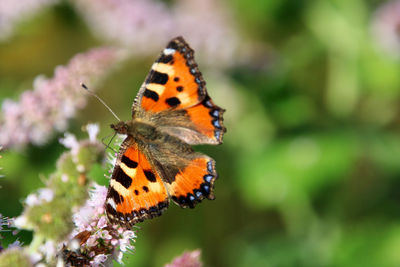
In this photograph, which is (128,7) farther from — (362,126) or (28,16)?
(362,126)

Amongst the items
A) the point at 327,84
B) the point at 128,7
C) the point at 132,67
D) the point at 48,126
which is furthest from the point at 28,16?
the point at 327,84

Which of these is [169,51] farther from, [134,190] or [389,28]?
[389,28]

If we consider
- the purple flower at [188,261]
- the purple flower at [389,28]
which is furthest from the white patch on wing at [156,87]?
the purple flower at [389,28]

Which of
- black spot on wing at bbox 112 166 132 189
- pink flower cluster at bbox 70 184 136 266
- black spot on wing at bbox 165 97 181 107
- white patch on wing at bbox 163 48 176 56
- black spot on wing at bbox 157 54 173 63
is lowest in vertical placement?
pink flower cluster at bbox 70 184 136 266

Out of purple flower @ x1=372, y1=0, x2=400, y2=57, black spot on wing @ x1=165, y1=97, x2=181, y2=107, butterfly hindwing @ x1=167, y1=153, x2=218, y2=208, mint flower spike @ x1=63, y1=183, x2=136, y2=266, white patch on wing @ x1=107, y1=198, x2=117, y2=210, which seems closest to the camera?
mint flower spike @ x1=63, y1=183, x2=136, y2=266

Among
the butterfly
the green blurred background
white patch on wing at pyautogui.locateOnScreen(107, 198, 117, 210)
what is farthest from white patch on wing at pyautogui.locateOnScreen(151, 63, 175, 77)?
the green blurred background

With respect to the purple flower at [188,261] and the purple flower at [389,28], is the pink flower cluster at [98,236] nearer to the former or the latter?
the purple flower at [188,261]

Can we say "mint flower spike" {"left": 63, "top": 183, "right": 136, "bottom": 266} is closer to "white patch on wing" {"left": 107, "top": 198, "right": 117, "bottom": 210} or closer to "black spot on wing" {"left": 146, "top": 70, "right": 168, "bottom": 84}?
"white patch on wing" {"left": 107, "top": 198, "right": 117, "bottom": 210}
